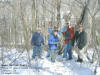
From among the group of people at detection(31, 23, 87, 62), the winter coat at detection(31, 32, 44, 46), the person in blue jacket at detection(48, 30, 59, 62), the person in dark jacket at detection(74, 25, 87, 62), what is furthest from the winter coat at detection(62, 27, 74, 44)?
the winter coat at detection(31, 32, 44, 46)

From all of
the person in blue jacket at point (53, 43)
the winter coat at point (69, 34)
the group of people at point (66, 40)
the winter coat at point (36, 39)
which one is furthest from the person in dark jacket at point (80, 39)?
the winter coat at point (36, 39)

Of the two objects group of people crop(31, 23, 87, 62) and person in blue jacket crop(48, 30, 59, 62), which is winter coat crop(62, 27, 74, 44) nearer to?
group of people crop(31, 23, 87, 62)

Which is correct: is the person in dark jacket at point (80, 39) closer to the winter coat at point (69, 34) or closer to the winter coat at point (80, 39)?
the winter coat at point (80, 39)

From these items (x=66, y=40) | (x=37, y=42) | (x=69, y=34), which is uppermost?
(x=69, y=34)

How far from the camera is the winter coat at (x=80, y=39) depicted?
9.19 metres

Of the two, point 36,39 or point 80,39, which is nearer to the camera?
point 80,39

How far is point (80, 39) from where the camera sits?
9.34m

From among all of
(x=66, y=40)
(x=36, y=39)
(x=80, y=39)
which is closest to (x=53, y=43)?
(x=66, y=40)

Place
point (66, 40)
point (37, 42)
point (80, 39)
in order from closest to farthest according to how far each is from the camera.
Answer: point (80, 39) < point (66, 40) < point (37, 42)

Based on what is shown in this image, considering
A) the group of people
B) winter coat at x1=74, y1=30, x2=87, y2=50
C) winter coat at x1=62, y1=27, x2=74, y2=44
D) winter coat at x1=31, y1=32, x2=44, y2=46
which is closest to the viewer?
winter coat at x1=74, y1=30, x2=87, y2=50

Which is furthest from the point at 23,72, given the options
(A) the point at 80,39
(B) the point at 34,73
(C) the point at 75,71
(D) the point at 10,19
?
(D) the point at 10,19

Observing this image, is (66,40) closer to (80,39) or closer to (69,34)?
(69,34)

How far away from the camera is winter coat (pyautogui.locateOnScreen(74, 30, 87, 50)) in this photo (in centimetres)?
919

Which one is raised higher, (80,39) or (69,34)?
(69,34)
